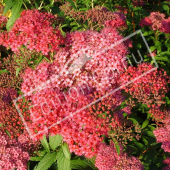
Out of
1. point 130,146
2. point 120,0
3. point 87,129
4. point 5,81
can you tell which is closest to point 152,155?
point 130,146

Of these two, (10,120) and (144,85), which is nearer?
(10,120)

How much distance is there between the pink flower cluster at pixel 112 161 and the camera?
2.56m

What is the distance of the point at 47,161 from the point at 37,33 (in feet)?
5.10

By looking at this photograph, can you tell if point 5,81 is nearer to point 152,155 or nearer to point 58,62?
point 58,62

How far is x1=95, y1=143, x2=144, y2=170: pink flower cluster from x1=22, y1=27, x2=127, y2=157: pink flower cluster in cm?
19

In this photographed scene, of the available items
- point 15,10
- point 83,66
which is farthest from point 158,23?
point 15,10

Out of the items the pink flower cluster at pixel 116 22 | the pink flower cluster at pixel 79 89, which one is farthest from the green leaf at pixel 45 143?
the pink flower cluster at pixel 116 22

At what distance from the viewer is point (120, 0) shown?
4.84m

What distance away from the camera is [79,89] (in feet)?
8.48

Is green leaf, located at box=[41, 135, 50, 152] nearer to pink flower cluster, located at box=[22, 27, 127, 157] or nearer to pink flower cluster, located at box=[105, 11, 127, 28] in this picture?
pink flower cluster, located at box=[22, 27, 127, 157]

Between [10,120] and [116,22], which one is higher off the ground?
[116,22]

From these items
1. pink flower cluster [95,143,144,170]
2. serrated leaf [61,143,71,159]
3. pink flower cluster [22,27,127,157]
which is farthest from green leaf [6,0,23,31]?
pink flower cluster [95,143,144,170]

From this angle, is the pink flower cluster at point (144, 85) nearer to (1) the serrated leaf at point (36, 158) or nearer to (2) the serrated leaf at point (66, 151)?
(2) the serrated leaf at point (66, 151)

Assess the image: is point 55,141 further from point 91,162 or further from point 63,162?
point 91,162
